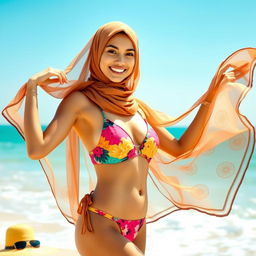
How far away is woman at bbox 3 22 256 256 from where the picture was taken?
3221 mm

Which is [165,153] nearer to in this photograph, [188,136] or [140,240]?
[188,136]

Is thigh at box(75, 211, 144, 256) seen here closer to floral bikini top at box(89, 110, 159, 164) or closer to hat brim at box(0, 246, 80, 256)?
floral bikini top at box(89, 110, 159, 164)

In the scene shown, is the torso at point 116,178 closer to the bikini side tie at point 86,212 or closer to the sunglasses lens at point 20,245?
the bikini side tie at point 86,212

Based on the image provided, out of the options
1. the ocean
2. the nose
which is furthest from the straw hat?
the ocean

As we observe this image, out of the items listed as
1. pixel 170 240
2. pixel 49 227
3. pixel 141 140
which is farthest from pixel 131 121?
pixel 49 227

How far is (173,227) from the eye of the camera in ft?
30.7

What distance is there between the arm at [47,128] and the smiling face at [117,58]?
0.28 metres

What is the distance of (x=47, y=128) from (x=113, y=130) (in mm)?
395

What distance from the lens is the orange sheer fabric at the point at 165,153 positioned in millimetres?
3465

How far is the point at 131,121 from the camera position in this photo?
11.4 feet

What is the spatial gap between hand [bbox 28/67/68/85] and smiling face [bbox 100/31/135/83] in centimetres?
25

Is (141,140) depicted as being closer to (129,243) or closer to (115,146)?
(115,146)

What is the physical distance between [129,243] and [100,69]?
3.57 ft

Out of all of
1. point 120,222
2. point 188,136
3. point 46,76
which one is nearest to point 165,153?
point 188,136
